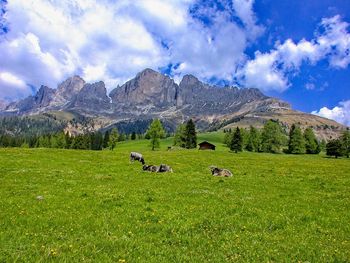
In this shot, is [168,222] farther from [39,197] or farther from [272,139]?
[272,139]

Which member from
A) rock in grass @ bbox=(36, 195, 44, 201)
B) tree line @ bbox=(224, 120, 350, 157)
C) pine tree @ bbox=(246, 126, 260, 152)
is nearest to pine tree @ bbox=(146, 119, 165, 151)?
tree line @ bbox=(224, 120, 350, 157)

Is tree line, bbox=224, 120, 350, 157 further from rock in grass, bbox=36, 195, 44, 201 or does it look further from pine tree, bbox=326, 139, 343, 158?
rock in grass, bbox=36, 195, 44, 201

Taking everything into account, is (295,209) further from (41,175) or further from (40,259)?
(41,175)

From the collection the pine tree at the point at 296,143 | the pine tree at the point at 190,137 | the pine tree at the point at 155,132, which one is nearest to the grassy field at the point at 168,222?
the pine tree at the point at 155,132

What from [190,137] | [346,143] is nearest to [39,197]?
[190,137]

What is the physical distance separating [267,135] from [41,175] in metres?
115

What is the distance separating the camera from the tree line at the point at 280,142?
395ft

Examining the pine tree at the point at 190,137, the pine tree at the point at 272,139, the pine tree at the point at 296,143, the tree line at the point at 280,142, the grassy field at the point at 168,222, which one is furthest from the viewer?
the pine tree at the point at 190,137

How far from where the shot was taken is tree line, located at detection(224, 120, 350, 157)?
395ft

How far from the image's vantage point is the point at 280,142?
135 metres

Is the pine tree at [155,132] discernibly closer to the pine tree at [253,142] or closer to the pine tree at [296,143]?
the pine tree at [253,142]

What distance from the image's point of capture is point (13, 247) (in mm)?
12305

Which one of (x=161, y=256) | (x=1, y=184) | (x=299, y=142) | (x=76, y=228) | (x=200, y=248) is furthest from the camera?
(x=299, y=142)

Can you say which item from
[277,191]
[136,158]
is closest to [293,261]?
[277,191]
